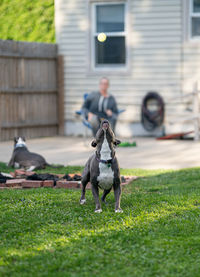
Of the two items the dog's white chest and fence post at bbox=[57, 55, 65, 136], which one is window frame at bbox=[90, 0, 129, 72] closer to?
fence post at bbox=[57, 55, 65, 136]

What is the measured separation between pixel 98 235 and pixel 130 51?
32.7ft

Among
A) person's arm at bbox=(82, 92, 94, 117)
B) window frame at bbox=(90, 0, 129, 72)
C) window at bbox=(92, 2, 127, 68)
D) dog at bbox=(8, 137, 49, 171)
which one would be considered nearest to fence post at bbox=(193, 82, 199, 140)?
window frame at bbox=(90, 0, 129, 72)

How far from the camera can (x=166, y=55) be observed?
1397 cm

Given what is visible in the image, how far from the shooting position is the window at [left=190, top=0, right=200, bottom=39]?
1370 cm

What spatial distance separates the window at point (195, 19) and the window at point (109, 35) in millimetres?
1736

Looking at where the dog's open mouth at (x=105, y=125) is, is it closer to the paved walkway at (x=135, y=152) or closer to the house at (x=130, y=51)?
the paved walkway at (x=135, y=152)

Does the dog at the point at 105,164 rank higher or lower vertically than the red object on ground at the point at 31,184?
higher

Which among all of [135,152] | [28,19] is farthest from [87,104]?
[28,19]

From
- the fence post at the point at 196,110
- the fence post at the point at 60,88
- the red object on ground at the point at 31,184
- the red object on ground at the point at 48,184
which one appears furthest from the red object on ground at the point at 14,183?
the fence post at the point at 60,88

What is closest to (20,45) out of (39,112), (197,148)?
(39,112)

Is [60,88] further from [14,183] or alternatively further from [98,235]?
[98,235]

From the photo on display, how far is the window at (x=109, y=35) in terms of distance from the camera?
1439 centimetres

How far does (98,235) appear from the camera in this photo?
4812 millimetres

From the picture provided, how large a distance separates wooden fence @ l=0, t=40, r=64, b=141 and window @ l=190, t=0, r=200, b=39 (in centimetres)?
355
